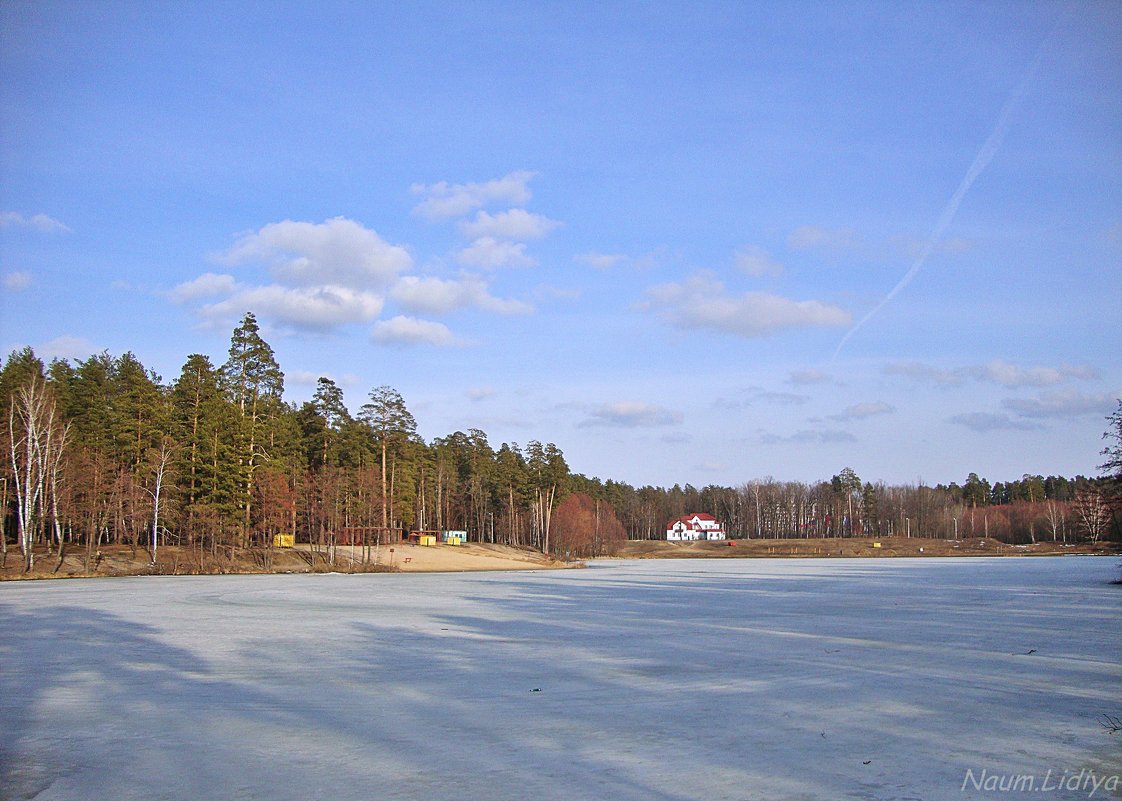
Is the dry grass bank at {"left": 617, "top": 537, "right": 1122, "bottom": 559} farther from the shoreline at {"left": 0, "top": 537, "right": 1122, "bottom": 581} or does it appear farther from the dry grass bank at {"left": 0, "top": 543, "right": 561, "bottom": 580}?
the dry grass bank at {"left": 0, "top": 543, "right": 561, "bottom": 580}

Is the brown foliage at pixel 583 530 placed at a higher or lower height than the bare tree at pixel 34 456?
lower

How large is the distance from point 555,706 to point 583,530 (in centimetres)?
9054

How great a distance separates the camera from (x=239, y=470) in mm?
58688

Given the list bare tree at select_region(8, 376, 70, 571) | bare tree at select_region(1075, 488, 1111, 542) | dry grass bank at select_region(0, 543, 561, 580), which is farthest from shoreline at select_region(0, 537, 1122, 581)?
bare tree at select_region(1075, 488, 1111, 542)

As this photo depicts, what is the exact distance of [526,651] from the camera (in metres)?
17.2

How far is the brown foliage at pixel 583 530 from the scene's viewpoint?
9938 centimetres

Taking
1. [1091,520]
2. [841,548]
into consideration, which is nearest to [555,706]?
[841,548]

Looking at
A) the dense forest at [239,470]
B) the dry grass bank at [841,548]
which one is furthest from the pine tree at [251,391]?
the dry grass bank at [841,548]

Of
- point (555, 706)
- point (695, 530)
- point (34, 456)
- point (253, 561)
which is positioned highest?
point (34, 456)

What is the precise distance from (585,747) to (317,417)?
7500 cm

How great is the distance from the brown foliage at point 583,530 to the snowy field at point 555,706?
7442 centimetres

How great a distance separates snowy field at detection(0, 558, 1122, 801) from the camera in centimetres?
807

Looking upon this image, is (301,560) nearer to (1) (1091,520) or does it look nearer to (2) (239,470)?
(2) (239,470)

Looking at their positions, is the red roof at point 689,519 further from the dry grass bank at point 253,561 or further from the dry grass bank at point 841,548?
the dry grass bank at point 253,561
